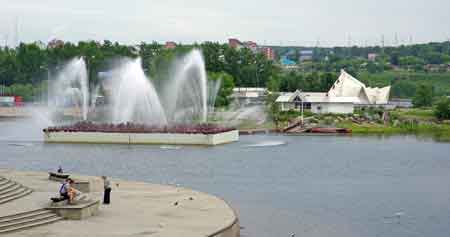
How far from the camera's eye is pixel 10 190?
127ft

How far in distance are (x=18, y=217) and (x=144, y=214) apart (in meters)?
5.35

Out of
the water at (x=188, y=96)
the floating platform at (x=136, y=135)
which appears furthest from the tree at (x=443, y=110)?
the floating platform at (x=136, y=135)

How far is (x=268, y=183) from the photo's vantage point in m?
53.6

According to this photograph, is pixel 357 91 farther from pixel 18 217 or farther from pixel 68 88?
pixel 18 217

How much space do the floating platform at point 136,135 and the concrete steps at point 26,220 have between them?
43.0 meters

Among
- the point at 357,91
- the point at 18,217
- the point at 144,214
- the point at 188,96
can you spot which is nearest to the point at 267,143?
the point at 188,96

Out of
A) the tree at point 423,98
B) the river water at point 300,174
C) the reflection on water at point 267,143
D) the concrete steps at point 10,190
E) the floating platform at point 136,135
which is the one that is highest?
the tree at point 423,98

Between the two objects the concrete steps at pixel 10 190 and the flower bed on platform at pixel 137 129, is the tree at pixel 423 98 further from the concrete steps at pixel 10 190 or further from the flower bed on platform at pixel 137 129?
the concrete steps at pixel 10 190

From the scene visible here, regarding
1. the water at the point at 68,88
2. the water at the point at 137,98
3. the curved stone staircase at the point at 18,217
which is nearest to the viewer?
the curved stone staircase at the point at 18,217

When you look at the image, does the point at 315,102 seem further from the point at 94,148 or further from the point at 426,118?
the point at 94,148

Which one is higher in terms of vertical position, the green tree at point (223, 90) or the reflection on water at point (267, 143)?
the green tree at point (223, 90)

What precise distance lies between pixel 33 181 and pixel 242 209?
9.86m

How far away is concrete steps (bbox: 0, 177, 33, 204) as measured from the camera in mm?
37375

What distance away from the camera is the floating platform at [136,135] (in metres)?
78.2
